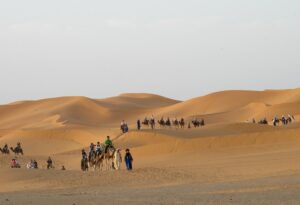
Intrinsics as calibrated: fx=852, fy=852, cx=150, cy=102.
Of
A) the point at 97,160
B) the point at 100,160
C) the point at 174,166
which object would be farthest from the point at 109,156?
the point at 174,166

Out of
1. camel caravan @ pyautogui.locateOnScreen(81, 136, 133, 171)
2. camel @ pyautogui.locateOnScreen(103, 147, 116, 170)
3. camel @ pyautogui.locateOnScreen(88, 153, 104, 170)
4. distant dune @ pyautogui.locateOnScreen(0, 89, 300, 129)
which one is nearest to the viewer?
camel caravan @ pyautogui.locateOnScreen(81, 136, 133, 171)

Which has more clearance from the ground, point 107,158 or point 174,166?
point 107,158

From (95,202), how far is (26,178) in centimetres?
1113

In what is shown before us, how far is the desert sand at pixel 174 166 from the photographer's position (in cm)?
2072

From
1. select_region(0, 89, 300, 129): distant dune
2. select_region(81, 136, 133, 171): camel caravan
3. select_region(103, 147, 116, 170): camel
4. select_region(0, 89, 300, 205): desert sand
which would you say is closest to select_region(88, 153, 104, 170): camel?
select_region(81, 136, 133, 171): camel caravan

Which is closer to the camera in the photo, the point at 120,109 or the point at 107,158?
the point at 107,158

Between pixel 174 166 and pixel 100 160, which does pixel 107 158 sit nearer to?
pixel 100 160

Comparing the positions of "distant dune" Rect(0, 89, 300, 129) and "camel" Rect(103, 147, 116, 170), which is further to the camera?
"distant dune" Rect(0, 89, 300, 129)

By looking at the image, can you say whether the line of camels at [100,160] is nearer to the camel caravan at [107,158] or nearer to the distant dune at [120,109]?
the camel caravan at [107,158]

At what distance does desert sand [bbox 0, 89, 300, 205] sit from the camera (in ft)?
68.0

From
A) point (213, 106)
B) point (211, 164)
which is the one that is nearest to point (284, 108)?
point (213, 106)

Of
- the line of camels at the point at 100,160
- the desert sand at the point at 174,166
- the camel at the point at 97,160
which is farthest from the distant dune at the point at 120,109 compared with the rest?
the camel at the point at 97,160

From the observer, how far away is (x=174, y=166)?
35750mm

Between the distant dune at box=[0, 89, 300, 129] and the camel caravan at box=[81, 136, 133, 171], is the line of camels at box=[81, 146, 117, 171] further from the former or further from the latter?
the distant dune at box=[0, 89, 300, 129]
